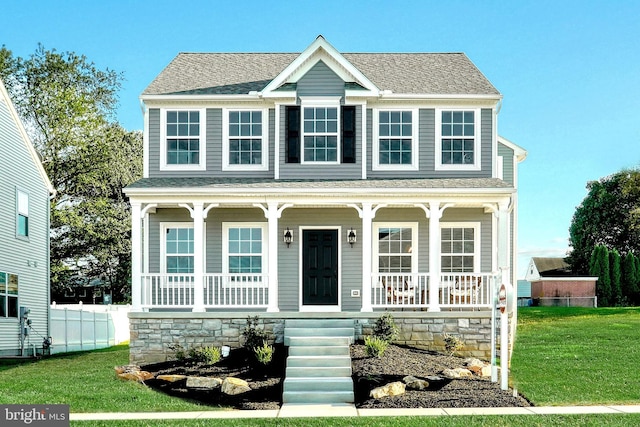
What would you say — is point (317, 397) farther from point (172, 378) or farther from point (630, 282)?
point (630, 282)

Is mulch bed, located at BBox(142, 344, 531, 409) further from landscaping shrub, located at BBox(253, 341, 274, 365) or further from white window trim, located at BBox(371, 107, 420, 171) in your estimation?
white window trim, located at BBox(371, 107, 420, 171)

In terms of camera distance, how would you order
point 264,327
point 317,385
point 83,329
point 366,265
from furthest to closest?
point 83,329, point 366,265, point 264,327, point 317,385

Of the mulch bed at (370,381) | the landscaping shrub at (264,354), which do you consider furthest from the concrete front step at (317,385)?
the landscaping shrub at (264,354)

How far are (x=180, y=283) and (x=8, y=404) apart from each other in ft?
24.5

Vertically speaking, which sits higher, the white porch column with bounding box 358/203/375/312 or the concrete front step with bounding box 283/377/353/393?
the white porch column with bounding box 358/203/375/312

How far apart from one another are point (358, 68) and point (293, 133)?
327cm

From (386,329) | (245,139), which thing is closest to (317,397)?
(386,329)

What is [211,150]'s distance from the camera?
754 inches

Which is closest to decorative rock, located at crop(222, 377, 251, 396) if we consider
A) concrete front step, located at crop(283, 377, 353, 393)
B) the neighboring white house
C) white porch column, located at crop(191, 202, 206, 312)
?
concrete front step, located at crop(283, 377, 353, 393)

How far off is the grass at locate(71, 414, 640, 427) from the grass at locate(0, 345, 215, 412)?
49.1 inches

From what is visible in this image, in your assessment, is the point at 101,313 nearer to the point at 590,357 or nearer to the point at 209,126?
the point at 209,126

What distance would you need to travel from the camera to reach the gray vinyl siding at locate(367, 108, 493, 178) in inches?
749

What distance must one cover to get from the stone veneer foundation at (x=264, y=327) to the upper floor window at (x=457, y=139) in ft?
13.0

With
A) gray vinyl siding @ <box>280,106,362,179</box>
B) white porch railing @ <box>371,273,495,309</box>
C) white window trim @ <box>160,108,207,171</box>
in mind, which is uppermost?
white window trim @ <box>160,108,207,171</box>
